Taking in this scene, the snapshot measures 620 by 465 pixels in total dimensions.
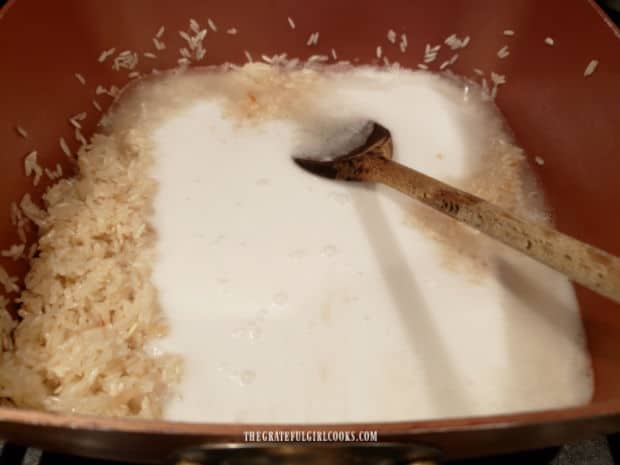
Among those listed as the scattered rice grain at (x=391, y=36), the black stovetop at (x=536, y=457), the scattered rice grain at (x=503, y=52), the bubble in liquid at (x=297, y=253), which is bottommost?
the black stovetop at (x=536, y=457)

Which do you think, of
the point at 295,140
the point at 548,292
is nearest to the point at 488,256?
the point at 548,292

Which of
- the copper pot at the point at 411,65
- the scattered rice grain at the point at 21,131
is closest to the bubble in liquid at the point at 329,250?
the copper pot at the point at 411,65

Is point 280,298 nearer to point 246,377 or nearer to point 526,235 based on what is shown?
point 246,377

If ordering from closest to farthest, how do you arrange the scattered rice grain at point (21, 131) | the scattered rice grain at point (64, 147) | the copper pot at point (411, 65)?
the copper pot at point (411, 65), the scattered rice grain at point (21, 131), the scattered rice grain at point (64, 147)

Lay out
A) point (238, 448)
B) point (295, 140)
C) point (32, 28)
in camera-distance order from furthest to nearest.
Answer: point (295, 140) → point (32, 28) → point (238, 448)

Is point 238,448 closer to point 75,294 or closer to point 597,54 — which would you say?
point 75,294

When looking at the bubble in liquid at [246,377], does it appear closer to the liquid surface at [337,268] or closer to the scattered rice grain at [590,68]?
the liquid surface at [337,268]

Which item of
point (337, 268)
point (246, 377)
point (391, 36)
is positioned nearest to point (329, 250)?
point (337, 268)

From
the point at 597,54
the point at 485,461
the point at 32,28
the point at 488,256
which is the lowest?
the point at 485,461
